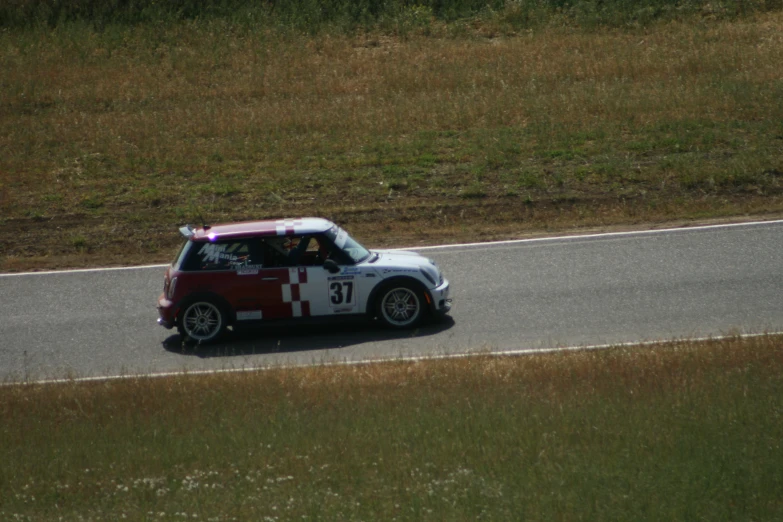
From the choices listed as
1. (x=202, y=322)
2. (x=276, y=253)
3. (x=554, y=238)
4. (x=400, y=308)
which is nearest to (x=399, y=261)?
(x=400, y=308)

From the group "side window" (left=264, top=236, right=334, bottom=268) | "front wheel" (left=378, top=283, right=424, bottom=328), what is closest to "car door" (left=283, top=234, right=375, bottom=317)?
"side window" (left=264, top=236, right=334, bottom=268)

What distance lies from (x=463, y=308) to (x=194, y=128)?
12.9 meters

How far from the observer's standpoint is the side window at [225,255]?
1178 cm

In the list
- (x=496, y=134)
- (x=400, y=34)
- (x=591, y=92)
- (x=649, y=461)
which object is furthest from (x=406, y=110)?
(x=649, y=461)

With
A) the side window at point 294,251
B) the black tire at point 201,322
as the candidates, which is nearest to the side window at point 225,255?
the side window at point 294,251

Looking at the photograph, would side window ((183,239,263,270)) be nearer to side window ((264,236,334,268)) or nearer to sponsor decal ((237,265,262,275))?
sponsor decal ((237,265,262,275))

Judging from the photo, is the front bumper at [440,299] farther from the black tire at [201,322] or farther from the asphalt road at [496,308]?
the black tire at [201,322]

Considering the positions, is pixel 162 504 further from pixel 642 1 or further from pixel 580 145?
pixel 642 1

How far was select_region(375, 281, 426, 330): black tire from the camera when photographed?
11.7 m

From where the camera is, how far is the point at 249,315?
1168cm

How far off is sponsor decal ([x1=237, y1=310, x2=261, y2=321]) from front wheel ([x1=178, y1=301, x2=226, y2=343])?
20cm

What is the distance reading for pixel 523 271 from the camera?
1384 cm

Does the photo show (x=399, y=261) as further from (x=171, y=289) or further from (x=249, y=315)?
(x=171, y=289)

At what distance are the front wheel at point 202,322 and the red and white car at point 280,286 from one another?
12 millimetres
